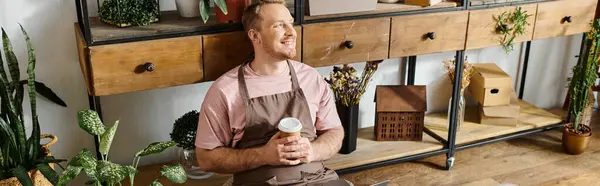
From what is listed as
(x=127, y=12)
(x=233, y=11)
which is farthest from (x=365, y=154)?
(x=127, y=12)

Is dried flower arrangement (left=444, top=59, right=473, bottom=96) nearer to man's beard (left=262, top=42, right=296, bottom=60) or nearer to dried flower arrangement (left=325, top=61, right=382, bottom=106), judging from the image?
dried flower arrangement (left=325, top=61, right=382, bottom=106)

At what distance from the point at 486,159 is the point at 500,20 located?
0.83m

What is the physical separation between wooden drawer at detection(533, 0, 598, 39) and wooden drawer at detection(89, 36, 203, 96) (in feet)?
5.37

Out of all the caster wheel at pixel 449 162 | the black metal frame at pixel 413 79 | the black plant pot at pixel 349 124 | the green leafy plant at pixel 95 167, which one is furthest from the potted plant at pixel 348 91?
the green leafy plant at pixel 95 167

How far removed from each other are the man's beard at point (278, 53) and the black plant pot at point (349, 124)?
744mm

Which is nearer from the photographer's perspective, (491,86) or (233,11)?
(233,11)

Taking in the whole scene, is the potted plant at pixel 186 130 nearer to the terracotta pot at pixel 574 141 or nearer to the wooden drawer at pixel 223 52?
the wooden drawer at pixel 223 52

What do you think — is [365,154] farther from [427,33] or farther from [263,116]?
[263,116]

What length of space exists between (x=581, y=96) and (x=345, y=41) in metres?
1.52

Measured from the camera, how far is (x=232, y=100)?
7.26ft

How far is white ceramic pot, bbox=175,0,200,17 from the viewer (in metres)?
2.34

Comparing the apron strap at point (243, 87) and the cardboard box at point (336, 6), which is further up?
the cardboard box at point (336, 6)

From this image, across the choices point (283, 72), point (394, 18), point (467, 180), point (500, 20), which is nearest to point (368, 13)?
point (394, 18)

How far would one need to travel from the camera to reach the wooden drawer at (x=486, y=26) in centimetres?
274
